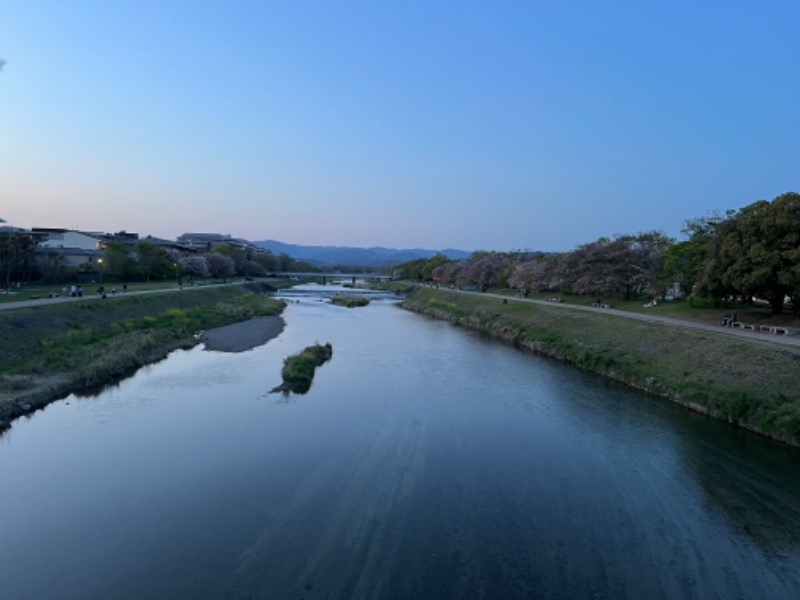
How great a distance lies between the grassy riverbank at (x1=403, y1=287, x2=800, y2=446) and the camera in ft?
53.0

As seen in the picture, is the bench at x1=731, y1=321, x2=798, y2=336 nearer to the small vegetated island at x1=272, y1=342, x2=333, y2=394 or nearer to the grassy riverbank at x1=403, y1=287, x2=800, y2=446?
the grassy riverbank at x1=403, y1=287, x2=800, y2=446

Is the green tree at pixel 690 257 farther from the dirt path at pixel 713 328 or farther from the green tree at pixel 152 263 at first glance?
the green tree at pixel 152 263

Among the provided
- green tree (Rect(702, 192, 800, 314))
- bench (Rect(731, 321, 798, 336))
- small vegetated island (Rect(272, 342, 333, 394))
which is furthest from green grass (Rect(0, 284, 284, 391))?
bench (Rect(731, 321, 798, 336))

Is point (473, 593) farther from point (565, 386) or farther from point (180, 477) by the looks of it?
point (565, 386)

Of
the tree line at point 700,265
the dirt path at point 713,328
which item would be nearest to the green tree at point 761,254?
the tree line at point 700,265

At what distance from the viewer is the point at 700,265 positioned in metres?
32.8

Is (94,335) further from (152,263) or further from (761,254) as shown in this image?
(152,263)

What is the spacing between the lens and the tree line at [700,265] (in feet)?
82.4

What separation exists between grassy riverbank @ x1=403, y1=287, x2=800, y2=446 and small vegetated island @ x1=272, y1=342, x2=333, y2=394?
13.1 m

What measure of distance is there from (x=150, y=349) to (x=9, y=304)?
8320 mm

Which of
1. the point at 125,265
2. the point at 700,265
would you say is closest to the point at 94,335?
the point at 125,265

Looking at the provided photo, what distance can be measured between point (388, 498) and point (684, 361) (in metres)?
16.1

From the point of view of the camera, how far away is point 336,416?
55.2 ft

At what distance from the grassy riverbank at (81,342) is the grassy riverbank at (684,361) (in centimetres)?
2140
